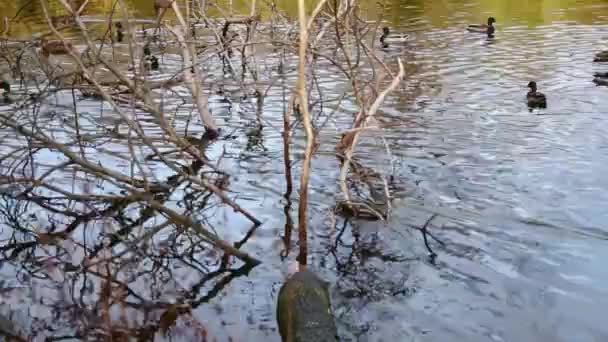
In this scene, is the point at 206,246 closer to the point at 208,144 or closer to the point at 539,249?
the point at 539,249

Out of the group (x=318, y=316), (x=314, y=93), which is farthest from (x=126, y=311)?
(x=314, y=93)

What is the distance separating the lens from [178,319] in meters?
7.05

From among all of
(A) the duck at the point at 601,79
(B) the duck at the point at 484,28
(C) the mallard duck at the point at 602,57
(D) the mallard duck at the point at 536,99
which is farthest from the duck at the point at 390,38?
(D) the mallard duck at the point at 536,99

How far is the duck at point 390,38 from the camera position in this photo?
73.4 ft

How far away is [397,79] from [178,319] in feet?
12.6

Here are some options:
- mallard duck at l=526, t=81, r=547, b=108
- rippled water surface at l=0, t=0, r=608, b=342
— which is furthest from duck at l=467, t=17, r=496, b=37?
mallard duck at l=526, t=81, r=547, b=108

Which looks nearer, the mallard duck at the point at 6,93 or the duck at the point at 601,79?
the duck at the point at 601,79

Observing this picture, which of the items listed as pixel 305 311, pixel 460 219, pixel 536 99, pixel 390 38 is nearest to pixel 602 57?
pixel 536 99

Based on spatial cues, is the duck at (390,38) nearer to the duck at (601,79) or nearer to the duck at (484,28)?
the duck at (484,28)

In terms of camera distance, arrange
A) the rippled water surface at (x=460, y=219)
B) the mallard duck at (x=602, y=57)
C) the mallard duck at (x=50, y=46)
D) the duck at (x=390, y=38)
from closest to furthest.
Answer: the rippled water surface at (x=460, y=219), the mallard duck at (x=50, y=46), the mallard duck at (x=602, y=57), the duck at (x=390, y=38)

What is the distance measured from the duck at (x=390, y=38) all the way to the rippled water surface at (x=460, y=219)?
5.16m

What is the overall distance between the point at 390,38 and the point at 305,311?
58.1 feet

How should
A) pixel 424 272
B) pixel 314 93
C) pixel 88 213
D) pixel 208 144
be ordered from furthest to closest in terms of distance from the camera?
pixel 314 93, pixel 208 144, pixel 88 213, pixel 424 272

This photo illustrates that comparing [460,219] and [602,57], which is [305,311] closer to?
[460,219]
